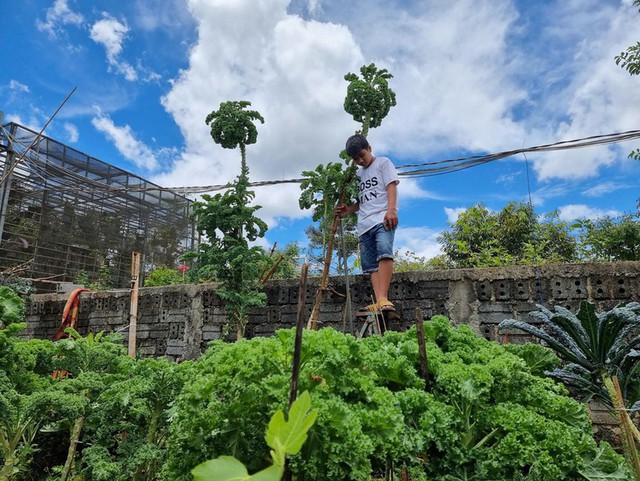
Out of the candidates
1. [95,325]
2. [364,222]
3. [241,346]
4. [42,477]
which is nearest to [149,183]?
[95,325]

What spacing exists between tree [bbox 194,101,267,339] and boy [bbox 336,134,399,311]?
1.37 metres

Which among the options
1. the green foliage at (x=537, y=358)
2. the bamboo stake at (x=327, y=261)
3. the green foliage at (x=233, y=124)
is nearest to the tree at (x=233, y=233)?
the green foliage at (x=233, y=124)

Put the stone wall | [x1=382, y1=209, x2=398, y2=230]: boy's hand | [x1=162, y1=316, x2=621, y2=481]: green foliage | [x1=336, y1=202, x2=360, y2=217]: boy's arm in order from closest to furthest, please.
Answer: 1. [x1=162, y1=316, x2=621, y2=481]: green foliage
2. [x1=382, y1=209, x2=398, y2=230]: boy's hand
3. the stone wall
4. [x1=336, y1=202, x2=360, y2=217]: boy's arm

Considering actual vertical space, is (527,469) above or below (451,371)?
below

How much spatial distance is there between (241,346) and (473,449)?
2.89 ft

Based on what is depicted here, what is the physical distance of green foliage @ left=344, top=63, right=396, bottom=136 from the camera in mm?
4363

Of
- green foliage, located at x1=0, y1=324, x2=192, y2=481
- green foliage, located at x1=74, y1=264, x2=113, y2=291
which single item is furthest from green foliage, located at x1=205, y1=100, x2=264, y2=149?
green foliage, located at x1=74, y1=264, x2=113, y2=291

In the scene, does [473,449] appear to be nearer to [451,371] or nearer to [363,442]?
[451,371]

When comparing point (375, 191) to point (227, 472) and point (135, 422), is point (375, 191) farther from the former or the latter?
point (227, 472)

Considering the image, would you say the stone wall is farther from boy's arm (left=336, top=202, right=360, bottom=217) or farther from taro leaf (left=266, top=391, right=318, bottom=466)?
taro leaf (left=266, top=391, right=318, bottom=466)

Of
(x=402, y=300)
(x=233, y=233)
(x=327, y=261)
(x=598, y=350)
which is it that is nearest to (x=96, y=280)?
(x=233, y=233)

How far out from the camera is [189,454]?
1.32 m

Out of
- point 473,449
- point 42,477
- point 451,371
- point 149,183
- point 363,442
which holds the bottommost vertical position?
point 42,477

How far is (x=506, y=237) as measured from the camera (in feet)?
26.3
